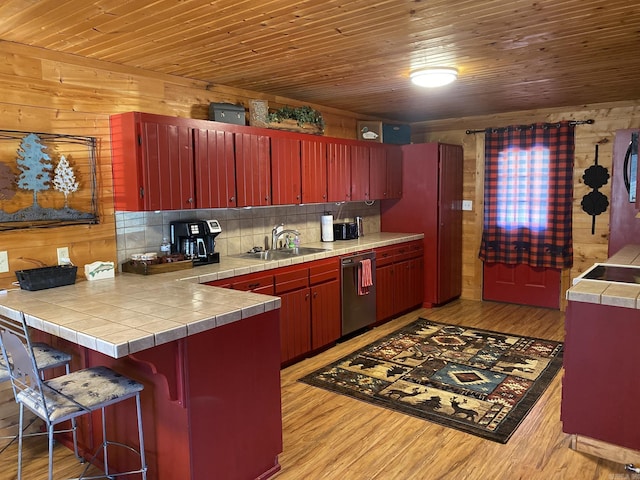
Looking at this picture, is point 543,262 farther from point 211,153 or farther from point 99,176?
point 99,176

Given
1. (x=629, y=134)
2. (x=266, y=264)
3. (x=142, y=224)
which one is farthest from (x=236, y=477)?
(x=629, y=134)

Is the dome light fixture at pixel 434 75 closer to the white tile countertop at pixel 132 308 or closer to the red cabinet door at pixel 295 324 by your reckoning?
the red cabinet door at pixel 295 324

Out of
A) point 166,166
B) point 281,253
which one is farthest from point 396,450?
point 166,166

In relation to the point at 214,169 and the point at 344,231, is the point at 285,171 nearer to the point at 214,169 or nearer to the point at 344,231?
the point at 214,169

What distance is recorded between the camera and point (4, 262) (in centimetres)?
282

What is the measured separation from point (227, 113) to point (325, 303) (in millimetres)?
1796

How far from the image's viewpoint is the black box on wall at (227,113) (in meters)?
3.75

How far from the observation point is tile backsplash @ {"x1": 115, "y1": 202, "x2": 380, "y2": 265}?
3.48 meters

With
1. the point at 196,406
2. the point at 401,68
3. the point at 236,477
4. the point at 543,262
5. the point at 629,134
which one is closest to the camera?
the point at 196,406

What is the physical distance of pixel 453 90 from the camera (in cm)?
433

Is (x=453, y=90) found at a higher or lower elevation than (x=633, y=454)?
higher

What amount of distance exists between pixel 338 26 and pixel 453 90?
2.04 metres

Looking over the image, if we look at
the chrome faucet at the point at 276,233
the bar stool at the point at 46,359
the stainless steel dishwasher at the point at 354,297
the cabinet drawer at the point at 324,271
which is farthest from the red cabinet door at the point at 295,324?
the bar stool at the point at 46,359

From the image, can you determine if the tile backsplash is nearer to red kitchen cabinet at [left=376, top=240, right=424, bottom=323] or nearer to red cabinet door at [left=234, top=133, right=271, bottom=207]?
red cabinet door at [left=234, top=133, right=271, bottom=207]
